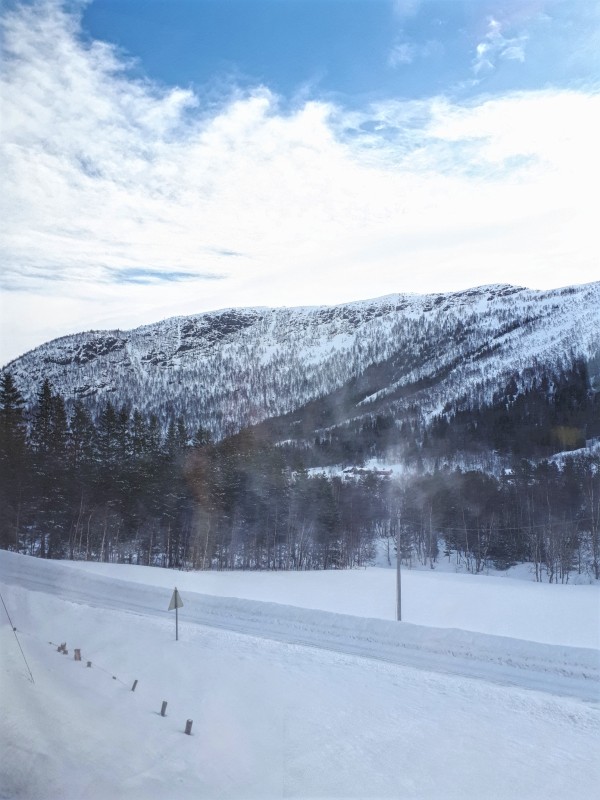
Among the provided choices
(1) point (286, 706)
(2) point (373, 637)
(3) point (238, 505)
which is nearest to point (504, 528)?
(3) point (238, 505)

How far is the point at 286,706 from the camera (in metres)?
10.5

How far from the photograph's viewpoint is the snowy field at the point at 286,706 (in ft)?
21.0

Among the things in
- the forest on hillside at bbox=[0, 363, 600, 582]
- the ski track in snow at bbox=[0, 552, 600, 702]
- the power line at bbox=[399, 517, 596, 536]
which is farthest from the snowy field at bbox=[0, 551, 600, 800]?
the power line at bbox=[399, 517, 596, 536]

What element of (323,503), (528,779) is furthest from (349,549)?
(528,779)

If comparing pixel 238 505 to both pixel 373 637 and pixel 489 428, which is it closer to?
pixel 373 637

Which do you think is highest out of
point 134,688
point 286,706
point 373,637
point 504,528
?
point 504,528

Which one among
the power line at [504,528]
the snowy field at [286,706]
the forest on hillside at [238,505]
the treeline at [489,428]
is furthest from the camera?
the treeline at [489,428]

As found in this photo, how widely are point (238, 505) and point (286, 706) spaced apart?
3255cm

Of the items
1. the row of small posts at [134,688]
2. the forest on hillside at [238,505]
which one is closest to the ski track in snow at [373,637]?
the forest on hillside at [238,505]

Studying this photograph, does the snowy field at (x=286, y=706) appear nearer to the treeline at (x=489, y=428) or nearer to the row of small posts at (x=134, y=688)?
the row of small posts at (x=134, y=688)

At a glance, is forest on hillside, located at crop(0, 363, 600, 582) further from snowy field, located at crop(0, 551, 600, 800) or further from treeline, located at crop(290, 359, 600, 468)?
treeline, located at crop(290, 359, 600, 468)

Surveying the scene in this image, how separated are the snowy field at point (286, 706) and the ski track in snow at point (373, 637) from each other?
69 millimetres

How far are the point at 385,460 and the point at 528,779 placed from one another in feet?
321

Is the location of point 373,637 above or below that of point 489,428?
below
